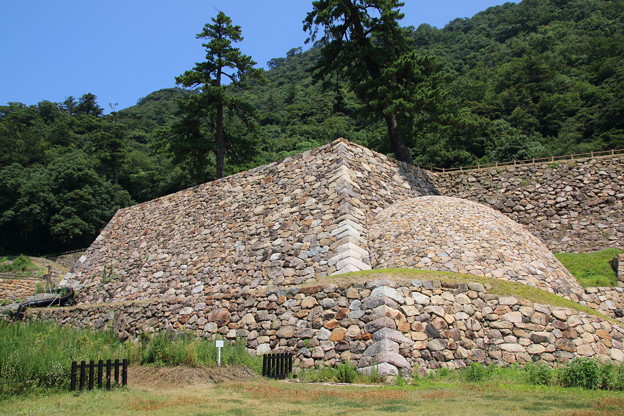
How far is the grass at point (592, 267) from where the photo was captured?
14.9 meters

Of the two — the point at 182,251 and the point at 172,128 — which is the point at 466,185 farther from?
the point at 172,128

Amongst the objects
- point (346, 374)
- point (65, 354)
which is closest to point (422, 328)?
point (346, 374)

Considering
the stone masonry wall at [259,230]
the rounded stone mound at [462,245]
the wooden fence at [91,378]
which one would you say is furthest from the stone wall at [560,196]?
the wooden fence at [91,378]

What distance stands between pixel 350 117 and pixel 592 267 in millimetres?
14595

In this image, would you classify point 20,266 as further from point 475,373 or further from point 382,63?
point 475,373

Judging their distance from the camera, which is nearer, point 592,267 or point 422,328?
point 422,328

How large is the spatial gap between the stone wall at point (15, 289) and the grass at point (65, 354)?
42.5 feet

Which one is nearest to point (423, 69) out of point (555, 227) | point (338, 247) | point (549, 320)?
point (555, 227)

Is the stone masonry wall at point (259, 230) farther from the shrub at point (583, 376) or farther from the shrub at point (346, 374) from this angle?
the shrub at point (583, 376)

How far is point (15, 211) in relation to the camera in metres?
44.3

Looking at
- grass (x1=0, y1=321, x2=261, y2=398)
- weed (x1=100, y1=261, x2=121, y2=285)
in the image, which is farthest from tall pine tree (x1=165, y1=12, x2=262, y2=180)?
grass (x1=0, y1=321, x2=261, y2=398)

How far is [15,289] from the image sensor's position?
84.9 ft

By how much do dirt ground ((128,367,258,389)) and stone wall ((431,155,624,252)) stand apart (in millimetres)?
13645

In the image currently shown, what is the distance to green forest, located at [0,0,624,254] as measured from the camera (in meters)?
23.7
